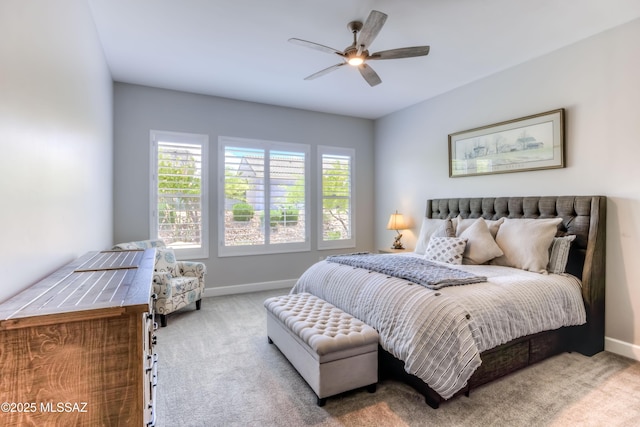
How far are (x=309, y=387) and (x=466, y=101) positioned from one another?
3.81 m

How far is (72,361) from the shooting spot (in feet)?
3.21

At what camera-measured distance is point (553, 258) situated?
112 inches

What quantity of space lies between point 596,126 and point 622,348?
1.98 meters

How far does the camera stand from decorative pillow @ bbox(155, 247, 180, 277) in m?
3.65

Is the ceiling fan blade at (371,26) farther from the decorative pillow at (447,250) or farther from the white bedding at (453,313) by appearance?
the decorative pillow at (447,250)

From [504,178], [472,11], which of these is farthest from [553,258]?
[472,11]

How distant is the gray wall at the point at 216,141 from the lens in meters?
4.05

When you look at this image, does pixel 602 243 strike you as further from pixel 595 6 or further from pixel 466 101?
pixel 466 101

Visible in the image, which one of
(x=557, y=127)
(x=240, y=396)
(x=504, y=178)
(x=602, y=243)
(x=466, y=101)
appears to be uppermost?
(x=466, y=101)

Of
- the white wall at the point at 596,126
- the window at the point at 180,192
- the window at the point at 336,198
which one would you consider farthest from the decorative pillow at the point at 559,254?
the window at the point at 180,192

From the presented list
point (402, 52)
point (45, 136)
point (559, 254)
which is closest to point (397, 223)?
point (559, 254)

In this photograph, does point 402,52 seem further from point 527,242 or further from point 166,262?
point 166,262

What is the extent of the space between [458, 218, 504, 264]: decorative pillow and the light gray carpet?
0.97 metres

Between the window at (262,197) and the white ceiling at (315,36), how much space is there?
0.96 metres
